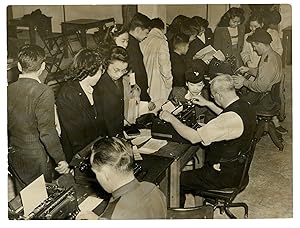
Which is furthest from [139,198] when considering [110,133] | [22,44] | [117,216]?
[22,44]

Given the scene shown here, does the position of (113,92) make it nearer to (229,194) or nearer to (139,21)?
(139,21)

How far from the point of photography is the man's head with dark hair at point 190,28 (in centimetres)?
216

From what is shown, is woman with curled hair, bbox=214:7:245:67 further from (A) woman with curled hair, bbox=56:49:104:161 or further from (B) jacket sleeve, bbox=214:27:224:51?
(A) woman with curled hair, bbox=56:49:104:161

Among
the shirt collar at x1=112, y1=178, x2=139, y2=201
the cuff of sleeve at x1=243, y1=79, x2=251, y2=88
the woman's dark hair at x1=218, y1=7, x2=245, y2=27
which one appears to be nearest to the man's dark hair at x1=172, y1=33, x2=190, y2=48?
the woman's dark hair at x1=218, y1=7, x2=245, y2=27

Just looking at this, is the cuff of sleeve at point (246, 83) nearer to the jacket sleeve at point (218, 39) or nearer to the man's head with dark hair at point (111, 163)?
the jacket sleeve at point (218, 39)

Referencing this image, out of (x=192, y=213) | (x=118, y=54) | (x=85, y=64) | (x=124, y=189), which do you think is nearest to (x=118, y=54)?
(x=118, y=54)

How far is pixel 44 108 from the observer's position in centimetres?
217

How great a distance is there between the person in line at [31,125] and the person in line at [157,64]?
1.10 ft

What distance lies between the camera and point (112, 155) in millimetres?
2047

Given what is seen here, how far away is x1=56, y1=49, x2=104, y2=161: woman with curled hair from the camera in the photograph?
2186 mm

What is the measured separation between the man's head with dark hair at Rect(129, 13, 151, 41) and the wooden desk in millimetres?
401

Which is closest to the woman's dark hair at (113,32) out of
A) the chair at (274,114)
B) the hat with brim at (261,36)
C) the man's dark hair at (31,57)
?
the man's dark hair at (31,57)
